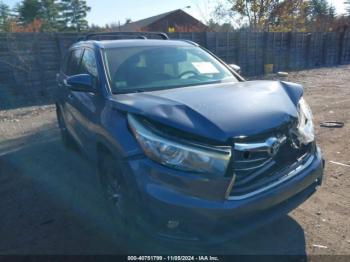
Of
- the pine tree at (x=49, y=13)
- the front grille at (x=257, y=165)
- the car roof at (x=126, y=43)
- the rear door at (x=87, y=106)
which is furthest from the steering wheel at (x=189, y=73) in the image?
the pine tree at (x=49, y=13)

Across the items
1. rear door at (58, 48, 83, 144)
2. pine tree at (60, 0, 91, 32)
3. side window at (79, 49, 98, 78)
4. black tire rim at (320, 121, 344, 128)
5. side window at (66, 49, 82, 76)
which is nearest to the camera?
side window at (79, 49, 98, 78)

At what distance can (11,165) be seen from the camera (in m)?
4.88

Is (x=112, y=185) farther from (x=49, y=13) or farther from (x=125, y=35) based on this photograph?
(x=49, y=13)

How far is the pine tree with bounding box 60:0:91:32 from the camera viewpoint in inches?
1789

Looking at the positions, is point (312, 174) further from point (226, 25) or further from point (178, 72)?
point (226, 25)

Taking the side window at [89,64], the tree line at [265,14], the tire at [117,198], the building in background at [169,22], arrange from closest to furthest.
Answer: the tire at [117,198], the side window at [89,64], the tree line at [265,14], the building in background at [169,22]

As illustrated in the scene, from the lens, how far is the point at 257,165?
2.17 m

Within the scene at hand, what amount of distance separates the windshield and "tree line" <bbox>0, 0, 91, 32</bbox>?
37602mm

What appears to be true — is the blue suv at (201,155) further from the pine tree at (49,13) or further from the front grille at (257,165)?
the pine tree at (49,13)

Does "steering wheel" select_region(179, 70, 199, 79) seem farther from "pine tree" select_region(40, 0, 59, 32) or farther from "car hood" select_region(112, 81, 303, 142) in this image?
"pine tree" select_region(40, 0, 59, 32)

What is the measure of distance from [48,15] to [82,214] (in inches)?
1811

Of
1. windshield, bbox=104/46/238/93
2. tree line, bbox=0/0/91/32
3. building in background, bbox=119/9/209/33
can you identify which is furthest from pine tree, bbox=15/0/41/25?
windshield, bbox=104/46/238/93

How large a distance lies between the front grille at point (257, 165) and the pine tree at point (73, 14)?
4793 cm

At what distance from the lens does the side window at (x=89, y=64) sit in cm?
335
